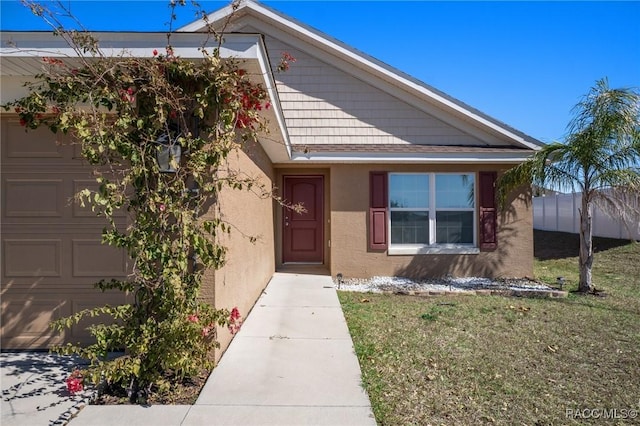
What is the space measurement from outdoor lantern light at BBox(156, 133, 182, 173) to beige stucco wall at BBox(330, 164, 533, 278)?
221 inches

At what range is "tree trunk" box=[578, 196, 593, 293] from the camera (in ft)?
23.8

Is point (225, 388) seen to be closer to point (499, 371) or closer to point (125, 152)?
point (125, 152)

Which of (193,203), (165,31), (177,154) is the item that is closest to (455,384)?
(193,203)

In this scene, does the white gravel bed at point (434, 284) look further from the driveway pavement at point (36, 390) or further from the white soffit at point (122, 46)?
the white soffit at point (122, 46)

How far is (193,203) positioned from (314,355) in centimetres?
206

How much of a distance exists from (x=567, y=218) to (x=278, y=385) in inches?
654

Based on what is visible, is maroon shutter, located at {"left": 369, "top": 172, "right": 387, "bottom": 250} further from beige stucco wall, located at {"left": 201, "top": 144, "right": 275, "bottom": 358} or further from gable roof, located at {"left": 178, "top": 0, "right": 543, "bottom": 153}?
beige stucco wall, located at {"left": 201, "top": 144, "right": 275, "bottom": 358}

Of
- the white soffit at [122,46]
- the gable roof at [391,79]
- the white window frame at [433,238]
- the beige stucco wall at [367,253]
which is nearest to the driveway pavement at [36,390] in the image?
the white soffit at [122,46]

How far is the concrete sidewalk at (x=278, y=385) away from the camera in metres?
2.80

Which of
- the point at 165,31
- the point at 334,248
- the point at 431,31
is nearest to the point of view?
the point at 165,31

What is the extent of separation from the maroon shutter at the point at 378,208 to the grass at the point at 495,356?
1.86 m

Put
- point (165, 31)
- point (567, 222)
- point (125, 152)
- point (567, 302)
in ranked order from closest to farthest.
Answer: point (125, 152) < point (165, 31) < point (567, 302) < point (567, 222)

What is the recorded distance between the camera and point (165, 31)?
3.17m

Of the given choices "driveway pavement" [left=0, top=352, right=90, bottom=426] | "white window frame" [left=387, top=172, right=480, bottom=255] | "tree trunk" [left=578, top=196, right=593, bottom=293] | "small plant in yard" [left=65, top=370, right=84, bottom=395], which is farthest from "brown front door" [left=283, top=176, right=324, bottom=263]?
"small plant in yard" [left=65, top=370, right=84, bottom=395]
